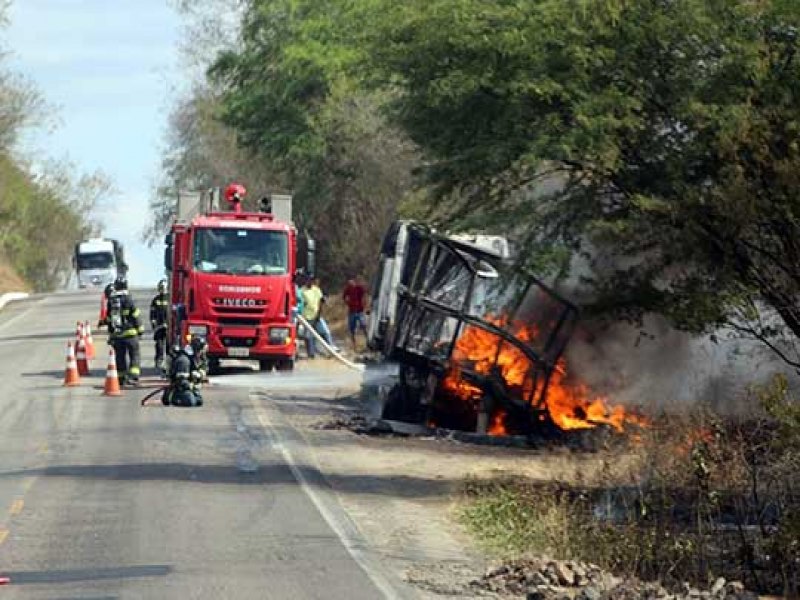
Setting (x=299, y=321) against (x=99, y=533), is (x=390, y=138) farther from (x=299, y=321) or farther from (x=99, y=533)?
(x=99, y=533)

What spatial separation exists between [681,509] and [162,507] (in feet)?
16.5

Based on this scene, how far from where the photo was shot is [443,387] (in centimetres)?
2436

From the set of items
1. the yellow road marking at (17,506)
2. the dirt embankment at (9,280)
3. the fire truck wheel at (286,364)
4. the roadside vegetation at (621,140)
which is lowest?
the dirt embankment at (9,280)

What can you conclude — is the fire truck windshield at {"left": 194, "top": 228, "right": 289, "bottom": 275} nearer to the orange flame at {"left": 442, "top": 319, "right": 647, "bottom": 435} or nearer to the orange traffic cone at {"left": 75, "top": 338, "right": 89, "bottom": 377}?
the orange traffic cone at {"left": 75, "top": 338, "right": 89, "bottom": 377}

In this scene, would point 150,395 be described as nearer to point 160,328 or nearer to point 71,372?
point 71,372

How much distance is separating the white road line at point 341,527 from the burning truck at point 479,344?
2531 mm

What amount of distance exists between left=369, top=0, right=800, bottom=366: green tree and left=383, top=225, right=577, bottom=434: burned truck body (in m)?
3.82

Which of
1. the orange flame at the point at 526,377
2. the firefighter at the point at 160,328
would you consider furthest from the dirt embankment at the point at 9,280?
the orange flame at the point at 526,377

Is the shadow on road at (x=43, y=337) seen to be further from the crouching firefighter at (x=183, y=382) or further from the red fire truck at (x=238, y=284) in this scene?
the crouching firefighter at (x=183, y=382)

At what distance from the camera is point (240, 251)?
32375mm

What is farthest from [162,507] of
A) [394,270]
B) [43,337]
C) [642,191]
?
[43,337]

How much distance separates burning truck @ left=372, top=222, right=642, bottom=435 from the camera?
23.0m

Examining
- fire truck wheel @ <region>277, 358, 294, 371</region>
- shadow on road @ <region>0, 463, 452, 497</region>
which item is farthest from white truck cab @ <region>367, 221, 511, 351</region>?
fire truck wheel @ <region>277, 358, 294, 371</region>

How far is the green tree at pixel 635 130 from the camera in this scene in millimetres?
16234
